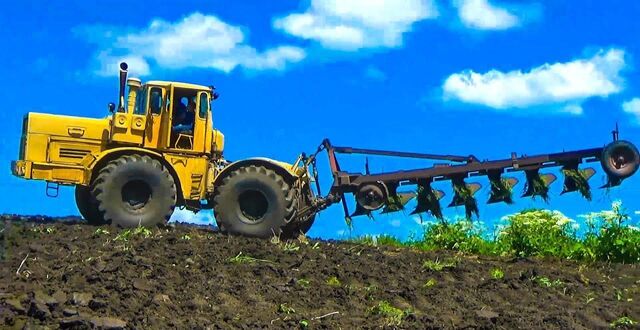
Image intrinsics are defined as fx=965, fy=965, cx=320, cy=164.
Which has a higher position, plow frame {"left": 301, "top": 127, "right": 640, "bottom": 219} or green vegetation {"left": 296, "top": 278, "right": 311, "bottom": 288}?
plow frame {"left": 301, "top": 127, "right": 640, "bottom": 219}

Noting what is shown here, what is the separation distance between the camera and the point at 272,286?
11195 millimetres

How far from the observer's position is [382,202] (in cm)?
1664

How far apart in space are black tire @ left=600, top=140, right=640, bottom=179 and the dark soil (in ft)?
6.39

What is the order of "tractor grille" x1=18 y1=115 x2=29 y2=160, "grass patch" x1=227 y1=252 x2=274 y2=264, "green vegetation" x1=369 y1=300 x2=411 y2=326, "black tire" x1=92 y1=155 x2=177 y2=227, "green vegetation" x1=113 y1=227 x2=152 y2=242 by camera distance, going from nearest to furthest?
"green vegetation" x1=369 y1=300 x2=411 y2=326 → "grass patch" x1=227 y1=252 x2=274 y2=264 → "green vegetation" x1=113 y1=227 x2=152 y2=242 → "black tire" x1=92 y1=155 x2=177 y2=227 → "tractor grille" x1=18 y1=115 x2=29 y2=160

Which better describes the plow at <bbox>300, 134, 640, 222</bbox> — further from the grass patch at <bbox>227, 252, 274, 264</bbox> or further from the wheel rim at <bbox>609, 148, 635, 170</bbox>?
the grass patch at <bbox>227, 252, 274, 264</bbox>

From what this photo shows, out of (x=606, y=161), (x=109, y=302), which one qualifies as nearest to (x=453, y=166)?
(x=606, y=161)

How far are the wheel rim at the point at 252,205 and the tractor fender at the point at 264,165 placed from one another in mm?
450

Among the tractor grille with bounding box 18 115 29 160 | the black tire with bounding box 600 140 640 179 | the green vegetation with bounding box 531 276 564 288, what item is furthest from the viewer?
the tractor grille with bounding box 18 115 29 160

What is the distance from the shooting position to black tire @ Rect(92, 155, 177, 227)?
15.7 meters

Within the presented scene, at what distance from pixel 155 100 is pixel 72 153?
169 centimetres

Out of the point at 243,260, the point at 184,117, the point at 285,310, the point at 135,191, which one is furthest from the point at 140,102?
the point at 285,310

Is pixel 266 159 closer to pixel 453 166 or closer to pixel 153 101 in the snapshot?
pixel 153 101

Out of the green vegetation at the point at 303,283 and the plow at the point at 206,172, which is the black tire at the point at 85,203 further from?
the green vegetation at the point at 303,283

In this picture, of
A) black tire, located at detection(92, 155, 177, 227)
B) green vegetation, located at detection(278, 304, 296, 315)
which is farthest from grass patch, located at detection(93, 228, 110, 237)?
green vegetation, located at detection(278, 304, 296, 315)
